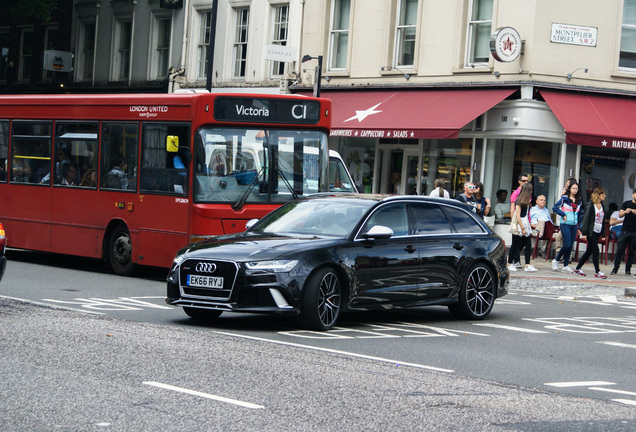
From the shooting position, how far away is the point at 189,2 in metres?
36.8

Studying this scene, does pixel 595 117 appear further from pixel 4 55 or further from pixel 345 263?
pixel 4 55

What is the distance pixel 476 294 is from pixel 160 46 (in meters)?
26.7

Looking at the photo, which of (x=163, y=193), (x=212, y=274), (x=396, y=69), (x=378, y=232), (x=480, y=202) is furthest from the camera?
(x=396, y=69)

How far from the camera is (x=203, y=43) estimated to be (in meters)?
36.6

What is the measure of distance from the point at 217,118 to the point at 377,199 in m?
4.75

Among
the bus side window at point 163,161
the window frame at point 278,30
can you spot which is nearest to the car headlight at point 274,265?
the bus side window at point 163,161

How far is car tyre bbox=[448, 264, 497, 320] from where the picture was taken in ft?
45.0

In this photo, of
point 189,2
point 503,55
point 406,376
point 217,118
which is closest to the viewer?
point 406,376

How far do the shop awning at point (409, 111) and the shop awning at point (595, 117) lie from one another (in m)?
1.32

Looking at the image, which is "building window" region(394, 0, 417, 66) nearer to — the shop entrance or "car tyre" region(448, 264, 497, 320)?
the shop entrance

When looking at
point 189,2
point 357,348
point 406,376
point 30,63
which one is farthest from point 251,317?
point 30,63

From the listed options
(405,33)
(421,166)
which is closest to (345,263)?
(421,166)

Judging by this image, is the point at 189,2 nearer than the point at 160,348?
No

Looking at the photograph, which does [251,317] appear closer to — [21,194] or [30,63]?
[21,194]
